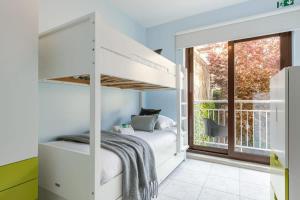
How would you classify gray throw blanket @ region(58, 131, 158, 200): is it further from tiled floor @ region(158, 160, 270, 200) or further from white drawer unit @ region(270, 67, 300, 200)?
white drawer unit @ region(270, 67, 300, 200)

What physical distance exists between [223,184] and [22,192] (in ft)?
6.79

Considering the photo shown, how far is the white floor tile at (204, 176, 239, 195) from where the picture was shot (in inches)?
80.2

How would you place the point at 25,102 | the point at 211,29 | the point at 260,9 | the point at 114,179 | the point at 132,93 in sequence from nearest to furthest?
the point at 25,102 < the point at 114,179 < the point at 260,9 < the point at 211,29 < the point at 132,93

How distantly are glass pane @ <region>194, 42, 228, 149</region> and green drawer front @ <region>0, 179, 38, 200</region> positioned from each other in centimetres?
277

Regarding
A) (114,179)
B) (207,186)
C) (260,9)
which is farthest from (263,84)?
(114,179)

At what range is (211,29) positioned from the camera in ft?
9.45

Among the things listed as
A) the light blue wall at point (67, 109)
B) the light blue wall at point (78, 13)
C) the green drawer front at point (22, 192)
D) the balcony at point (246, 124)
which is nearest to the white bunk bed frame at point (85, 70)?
the green drawer front at point (22, 192)

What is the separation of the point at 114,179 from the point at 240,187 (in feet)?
5.30

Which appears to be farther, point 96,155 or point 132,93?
point 132,93

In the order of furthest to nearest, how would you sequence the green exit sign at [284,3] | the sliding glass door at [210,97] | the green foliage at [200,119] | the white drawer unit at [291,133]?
the green foliage at [200,119], the sliding glass door at [210,97], the green exit sign at [284,3], the white drawer unit at [291,133]

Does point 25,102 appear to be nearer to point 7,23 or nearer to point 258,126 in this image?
point 7,23

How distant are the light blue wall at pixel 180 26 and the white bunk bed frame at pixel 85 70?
1.86 m

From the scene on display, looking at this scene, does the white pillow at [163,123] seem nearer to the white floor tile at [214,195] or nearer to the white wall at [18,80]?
the white floor tile at [214,195]

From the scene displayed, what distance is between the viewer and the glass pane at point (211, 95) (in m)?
3.10
